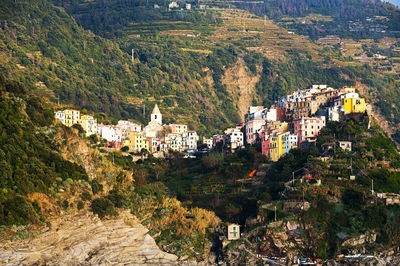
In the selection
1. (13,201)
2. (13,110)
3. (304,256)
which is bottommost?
(304,256)

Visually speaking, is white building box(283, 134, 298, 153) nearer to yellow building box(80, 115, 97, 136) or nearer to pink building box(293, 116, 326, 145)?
pink building box(293, 116, 326, 145)

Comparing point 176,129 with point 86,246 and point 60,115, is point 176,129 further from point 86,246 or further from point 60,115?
point 86,246

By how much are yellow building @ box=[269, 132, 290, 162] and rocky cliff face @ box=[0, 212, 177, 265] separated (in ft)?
61.5

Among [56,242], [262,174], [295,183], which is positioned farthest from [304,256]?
[56,242]

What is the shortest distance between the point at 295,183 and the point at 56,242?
22488mm

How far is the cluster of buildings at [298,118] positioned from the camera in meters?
86.8

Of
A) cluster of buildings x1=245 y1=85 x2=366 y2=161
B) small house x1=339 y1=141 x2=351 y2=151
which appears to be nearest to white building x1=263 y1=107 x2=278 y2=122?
cluster of buildings x1=245 y1=85 x2=366 y2=161

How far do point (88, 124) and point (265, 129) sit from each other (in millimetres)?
23038

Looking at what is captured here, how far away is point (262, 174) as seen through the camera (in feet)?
273

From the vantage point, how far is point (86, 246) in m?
68.6

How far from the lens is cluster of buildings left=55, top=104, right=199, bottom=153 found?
10031 centimetres

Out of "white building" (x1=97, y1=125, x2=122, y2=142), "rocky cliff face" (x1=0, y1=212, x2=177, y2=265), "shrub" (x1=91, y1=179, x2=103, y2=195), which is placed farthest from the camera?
"white building" (x1=97, y1=125, x2=122, y2=142)

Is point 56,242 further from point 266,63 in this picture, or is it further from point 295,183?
point 266,63

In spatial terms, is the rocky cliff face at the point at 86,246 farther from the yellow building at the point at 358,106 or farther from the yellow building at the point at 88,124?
the yellow building at the point at 358,106
